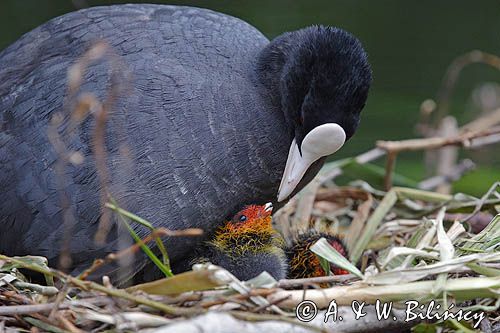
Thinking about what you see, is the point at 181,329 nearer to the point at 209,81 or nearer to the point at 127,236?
the point at 127,236

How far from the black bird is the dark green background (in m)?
2.41

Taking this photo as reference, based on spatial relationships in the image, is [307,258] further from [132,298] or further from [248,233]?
[132,298]

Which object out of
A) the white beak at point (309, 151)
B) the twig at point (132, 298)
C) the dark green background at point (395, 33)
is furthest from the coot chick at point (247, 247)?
the dark green background at point (395, 33)

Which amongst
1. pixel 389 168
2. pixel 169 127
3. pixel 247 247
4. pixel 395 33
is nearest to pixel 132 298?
pixel 247 247

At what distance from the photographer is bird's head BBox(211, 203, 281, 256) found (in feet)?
12.0

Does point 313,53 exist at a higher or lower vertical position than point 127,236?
higher

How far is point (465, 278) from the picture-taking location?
3.19 metres

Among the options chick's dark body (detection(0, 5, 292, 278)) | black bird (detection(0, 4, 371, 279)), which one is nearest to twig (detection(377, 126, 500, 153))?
black bird (detection(0, 4, 371, 279))

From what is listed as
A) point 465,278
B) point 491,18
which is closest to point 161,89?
point 465,278

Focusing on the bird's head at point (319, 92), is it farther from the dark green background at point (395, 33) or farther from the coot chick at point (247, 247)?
the dark green background at point (395, 33)

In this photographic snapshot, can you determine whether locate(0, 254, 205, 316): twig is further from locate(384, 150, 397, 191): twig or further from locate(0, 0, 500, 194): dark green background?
locate(0, 0, 500, 194): dark green background

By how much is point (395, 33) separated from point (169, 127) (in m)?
4.38

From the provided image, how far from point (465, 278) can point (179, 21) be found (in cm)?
151

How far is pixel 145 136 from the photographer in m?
3.64
